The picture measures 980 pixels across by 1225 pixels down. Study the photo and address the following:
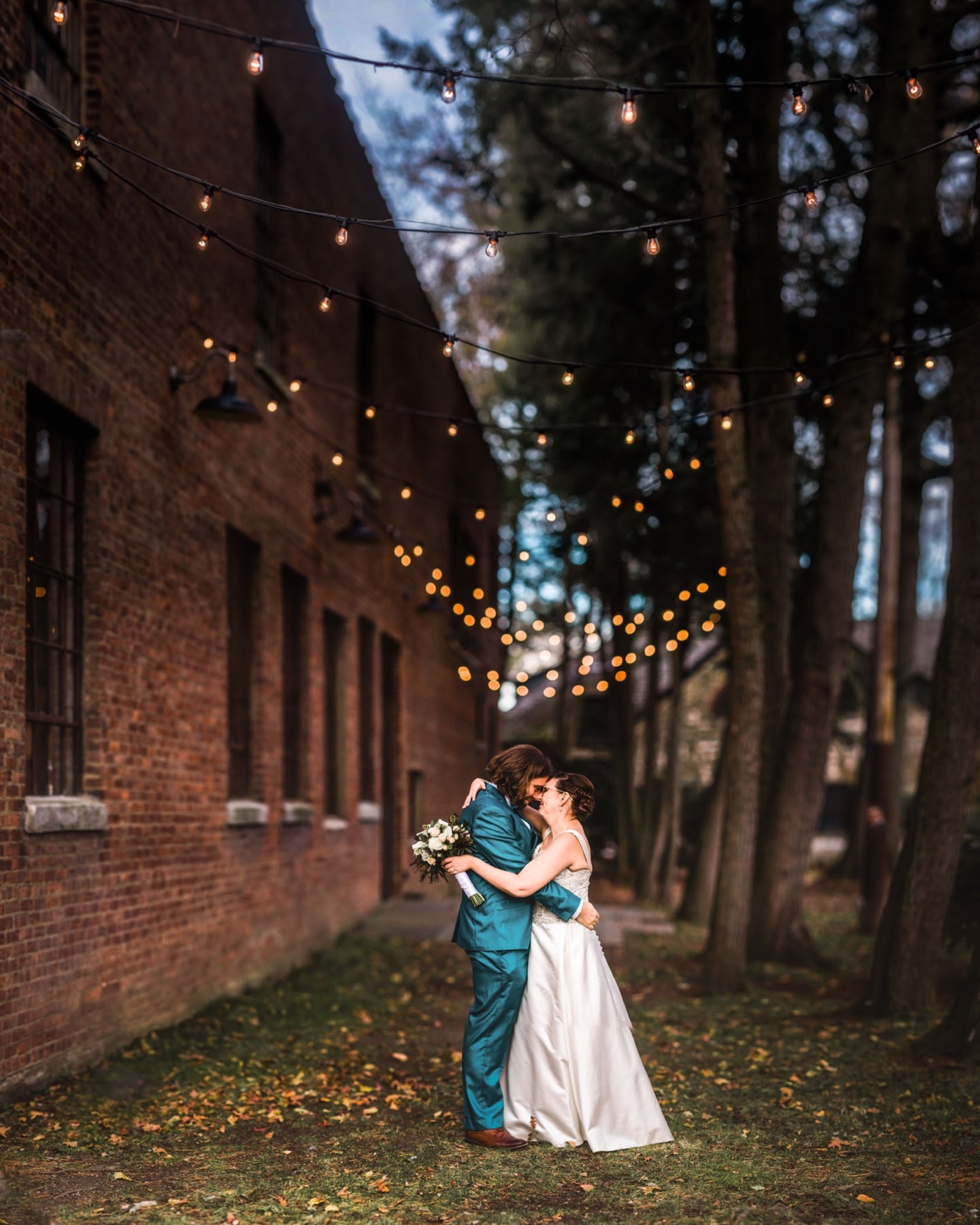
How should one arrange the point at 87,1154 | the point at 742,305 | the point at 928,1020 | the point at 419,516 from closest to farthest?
the point at 87,1154, the point at 928,1020, the point at 742,305, the point at 419,516

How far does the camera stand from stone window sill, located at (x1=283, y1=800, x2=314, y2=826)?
12461 mm

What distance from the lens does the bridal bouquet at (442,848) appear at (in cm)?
621

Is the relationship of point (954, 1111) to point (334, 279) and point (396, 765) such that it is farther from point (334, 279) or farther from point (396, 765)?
point (396, 765)

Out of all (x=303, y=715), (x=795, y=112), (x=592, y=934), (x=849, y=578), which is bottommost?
(x=592, y=934)

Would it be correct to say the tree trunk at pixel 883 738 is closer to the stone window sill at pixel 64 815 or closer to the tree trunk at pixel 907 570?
the tree trunk at pixel 907 570

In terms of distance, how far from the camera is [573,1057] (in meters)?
6.17

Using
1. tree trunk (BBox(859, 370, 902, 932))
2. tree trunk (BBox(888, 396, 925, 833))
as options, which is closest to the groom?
tree trunk (BBox(859, 370, 902, 932))

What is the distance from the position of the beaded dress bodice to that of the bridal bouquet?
0.30 meters

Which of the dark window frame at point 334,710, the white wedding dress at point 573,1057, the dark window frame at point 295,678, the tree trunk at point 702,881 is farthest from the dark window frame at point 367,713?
the white wedding dress at point 573,1057

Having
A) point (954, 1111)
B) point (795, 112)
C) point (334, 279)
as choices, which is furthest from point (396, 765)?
point (795, 112)

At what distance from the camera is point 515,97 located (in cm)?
1617

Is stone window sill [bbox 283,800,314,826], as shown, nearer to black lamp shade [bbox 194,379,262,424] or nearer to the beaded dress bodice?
black lamp shade [bbox 194,379,262,424]

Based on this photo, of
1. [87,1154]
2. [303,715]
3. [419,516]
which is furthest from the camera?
[419,516]

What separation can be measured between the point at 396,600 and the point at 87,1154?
1279 cm
